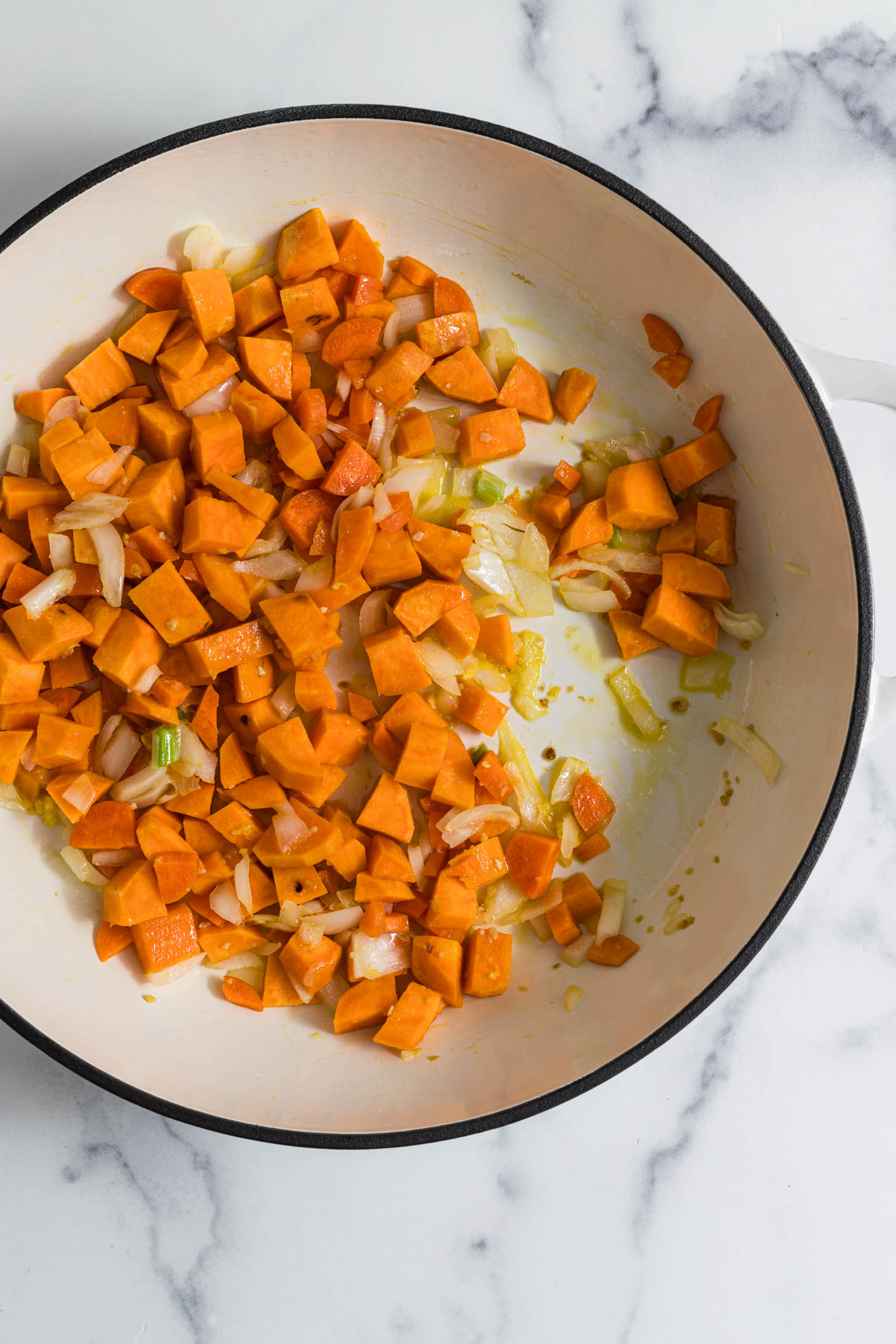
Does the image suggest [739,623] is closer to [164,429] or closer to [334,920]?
[334,920]

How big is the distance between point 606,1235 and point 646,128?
231cm

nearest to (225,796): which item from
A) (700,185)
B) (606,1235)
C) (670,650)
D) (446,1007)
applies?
(446,1007)

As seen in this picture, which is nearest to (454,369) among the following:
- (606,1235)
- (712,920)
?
(712,920)

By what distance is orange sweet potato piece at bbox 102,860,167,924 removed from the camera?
5.30 ft

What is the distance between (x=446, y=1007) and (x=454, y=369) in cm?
128

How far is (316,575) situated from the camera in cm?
168

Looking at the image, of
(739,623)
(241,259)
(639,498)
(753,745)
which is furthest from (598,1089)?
(241,259)

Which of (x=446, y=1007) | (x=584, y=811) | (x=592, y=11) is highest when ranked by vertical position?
(x=592, y=11)

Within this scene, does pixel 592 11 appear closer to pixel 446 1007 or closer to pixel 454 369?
pixel 454 369

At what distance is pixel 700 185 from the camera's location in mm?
1801

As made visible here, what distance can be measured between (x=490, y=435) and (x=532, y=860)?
0.84 meters

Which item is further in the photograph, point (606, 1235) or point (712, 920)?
point (606, 1235)

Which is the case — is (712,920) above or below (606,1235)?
above

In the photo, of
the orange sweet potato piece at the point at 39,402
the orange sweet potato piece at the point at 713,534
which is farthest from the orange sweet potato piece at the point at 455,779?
the orange sweet potato piece at the point at 39,402
